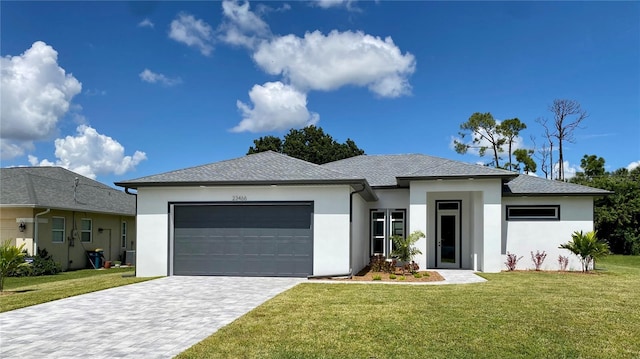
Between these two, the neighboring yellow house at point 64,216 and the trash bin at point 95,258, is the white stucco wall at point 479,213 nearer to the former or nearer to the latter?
the neighboring yellow house at point 64,216

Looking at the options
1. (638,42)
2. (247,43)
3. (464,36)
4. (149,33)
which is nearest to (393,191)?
(464,36)

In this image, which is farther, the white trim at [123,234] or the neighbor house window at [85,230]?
the white trim at [123,234]

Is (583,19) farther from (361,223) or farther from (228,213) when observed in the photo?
(228,213)

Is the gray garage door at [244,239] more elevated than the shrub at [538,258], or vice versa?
the gray garage door at [244,239]

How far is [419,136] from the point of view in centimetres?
3123

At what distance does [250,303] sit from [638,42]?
68.8ft

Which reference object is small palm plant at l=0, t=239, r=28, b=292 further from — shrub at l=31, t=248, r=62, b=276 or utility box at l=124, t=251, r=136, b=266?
utility box at l=124, t=251, r=136, b=266

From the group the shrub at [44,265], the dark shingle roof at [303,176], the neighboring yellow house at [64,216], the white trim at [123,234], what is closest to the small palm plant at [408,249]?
the dark shingle roof at [303,176]

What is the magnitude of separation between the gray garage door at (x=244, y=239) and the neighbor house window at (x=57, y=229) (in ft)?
28.7

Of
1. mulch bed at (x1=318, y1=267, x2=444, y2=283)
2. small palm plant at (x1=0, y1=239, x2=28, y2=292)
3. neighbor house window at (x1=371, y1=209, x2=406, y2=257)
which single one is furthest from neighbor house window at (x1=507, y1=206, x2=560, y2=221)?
small palm plant at (x1=0, y1=239, x2=28, y2=292)

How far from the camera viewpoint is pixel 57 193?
71.5 ft

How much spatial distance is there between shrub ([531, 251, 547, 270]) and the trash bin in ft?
64.5

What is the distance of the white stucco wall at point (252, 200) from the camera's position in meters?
14.3

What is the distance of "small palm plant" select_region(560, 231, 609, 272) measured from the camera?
53.4 ft
